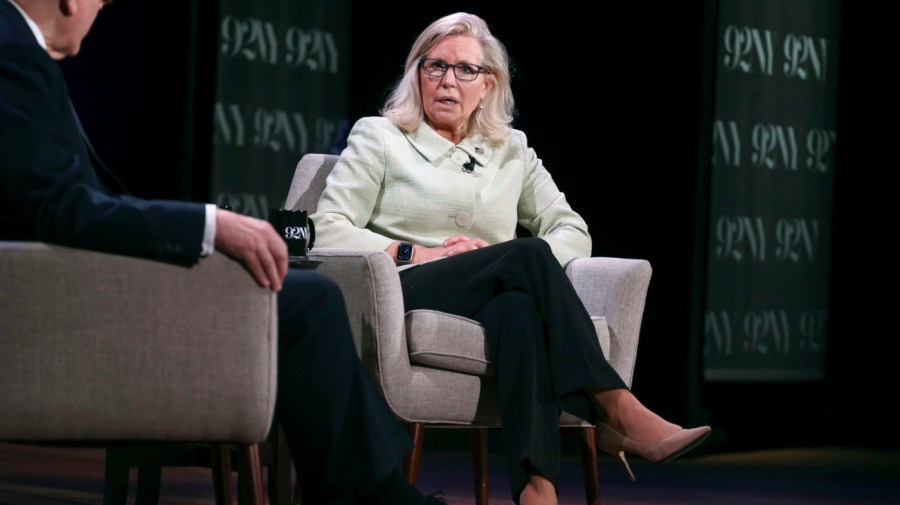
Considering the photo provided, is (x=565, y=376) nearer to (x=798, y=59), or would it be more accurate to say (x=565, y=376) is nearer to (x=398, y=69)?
(x=398, y=69)

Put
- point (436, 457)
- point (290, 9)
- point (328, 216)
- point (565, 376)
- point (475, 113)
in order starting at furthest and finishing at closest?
point (290, 9)
point (436, 457)
point (475, 113)
point (328, 216)
point (565, 376)

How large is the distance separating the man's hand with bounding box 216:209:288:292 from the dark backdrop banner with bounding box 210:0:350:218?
311cm

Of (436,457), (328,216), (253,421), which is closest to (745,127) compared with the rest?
Result: (436,457)

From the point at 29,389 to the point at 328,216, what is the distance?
1302 mm

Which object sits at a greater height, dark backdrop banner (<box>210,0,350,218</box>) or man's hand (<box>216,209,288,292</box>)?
dark backdrop banner (<box>210,0,350,218</box>)

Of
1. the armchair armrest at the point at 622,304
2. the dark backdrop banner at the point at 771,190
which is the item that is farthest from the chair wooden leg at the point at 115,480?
the dark backdrop banner at the point at 771,190

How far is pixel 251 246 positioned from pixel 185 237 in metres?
0.10

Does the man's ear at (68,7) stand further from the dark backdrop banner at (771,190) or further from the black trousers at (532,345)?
the dark backdrop banner at (771,190)

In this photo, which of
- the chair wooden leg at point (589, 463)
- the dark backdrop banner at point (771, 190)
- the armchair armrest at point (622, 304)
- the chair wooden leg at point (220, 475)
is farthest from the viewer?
the dark backdrop banner at point (771, 190)

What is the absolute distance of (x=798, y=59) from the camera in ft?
18.3

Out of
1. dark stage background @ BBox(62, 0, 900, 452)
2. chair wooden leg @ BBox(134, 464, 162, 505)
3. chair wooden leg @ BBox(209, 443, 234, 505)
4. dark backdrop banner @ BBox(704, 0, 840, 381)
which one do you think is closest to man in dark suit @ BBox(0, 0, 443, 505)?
chair wooden leg @ BBox(209, 443, 234, 505)

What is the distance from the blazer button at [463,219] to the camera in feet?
10.8

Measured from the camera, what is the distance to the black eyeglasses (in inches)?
134

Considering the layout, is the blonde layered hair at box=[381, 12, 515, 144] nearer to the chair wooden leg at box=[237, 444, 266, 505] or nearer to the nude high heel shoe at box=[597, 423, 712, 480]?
the nude high heel shoe at box=[597, 423, 712, 480]
